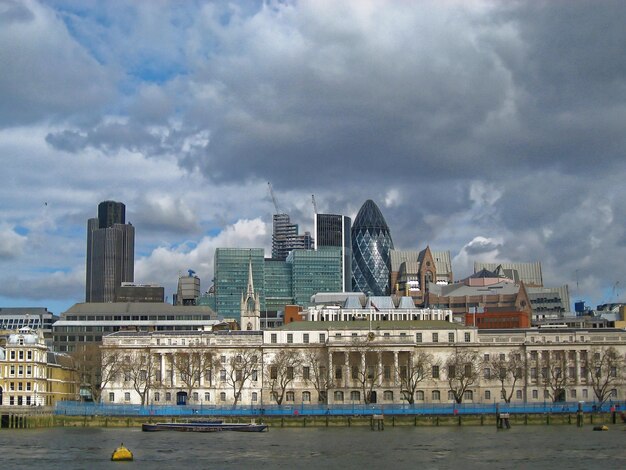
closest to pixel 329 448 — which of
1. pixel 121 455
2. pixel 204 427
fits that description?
pixel 121 455

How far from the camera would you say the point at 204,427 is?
178750 millimetres

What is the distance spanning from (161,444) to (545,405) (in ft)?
254

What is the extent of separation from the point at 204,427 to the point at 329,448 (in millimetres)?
40074

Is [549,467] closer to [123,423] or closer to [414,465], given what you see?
[414,465]

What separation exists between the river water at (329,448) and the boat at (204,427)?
9.48 ft

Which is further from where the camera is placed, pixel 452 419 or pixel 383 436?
pixel 452 419

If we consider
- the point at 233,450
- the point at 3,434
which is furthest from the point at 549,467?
the point at 3,434

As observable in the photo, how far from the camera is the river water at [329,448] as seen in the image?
4924 inches

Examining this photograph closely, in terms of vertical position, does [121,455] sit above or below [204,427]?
below

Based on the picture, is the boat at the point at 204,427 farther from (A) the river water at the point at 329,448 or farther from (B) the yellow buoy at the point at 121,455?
(B) the yellow buoy at the point at 121,455

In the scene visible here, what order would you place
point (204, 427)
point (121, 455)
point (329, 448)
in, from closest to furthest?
point (121, 455) < point (329, 448) < point (204, 427)

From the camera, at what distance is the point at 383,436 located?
6452 inches

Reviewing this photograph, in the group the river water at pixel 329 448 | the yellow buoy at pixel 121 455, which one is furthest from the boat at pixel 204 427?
the yellow buoy at pixel 121 455

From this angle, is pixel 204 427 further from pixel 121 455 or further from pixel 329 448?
pixel 121 455
